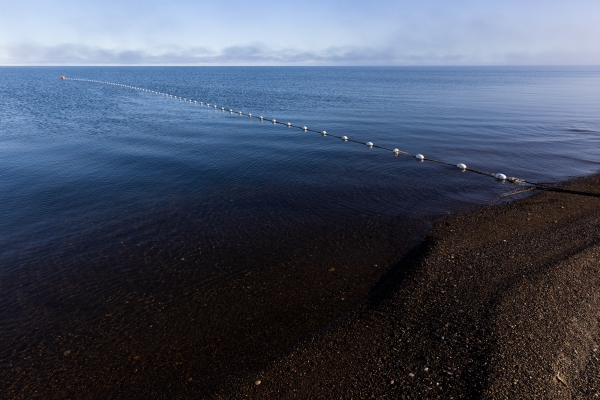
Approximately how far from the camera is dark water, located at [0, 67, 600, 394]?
994 centimetres

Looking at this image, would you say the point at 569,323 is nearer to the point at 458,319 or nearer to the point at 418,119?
the point at 458,319

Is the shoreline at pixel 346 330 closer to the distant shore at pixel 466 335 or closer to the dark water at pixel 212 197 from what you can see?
the distant shore at pixel 466 335

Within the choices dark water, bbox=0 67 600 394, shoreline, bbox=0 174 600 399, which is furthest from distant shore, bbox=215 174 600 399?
dark water, bbox=0 67 600 394

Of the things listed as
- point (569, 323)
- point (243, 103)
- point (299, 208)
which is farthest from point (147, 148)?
point (243, 103)

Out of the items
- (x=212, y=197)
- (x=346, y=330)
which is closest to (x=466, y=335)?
(x=346, y=330)

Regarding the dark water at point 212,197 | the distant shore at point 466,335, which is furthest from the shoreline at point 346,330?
the dark water at point 212,197

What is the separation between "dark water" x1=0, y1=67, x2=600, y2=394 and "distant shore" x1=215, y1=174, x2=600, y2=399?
1.22 meters

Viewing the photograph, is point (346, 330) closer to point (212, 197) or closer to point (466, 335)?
point (466, 335)

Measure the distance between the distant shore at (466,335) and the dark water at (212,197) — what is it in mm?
1224

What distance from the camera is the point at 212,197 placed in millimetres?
15844

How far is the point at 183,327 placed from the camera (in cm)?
832

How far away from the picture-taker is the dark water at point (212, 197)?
9938 millimetres

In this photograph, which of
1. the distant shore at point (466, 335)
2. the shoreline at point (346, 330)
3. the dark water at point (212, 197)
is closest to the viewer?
the distant shore at point (466, 335)

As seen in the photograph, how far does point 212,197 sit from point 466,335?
11.3 metres
